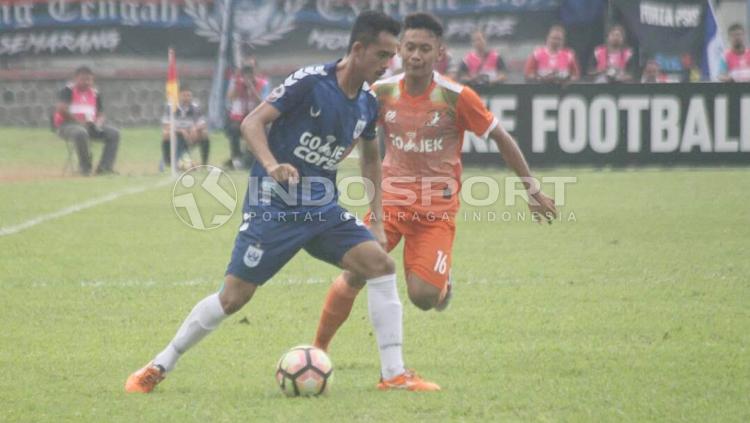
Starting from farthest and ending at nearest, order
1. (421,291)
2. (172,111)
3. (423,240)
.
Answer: (172,111), (423,240), (421,291)

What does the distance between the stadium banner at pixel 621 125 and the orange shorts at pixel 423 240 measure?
12113 millimetres

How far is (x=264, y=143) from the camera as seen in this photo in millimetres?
6785

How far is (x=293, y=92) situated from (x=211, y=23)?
2420 cm

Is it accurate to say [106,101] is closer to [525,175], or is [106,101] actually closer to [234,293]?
[525,175]

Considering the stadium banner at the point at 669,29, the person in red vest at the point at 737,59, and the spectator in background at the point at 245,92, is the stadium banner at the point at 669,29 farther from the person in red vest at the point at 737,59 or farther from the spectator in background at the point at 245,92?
the spectator in background at the point at 245,92

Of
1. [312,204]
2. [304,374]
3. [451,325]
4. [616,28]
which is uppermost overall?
[616,28]

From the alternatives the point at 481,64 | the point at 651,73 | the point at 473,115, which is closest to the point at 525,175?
the point at 473,115

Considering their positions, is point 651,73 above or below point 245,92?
above

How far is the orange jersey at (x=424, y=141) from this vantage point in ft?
26.9

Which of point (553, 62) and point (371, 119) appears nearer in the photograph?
point (371, 119)

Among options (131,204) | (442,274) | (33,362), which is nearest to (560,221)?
(131,204)

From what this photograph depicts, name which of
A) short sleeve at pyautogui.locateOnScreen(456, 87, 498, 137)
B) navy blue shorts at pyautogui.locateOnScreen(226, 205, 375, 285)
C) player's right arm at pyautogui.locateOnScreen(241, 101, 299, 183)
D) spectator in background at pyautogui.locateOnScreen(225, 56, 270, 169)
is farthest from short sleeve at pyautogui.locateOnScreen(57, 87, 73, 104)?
player's right arm at pyautogui.locateOnScreen(241, 101, 299, 183)

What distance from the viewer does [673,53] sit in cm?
2438

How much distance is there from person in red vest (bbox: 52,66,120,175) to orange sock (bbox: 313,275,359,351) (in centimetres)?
1546
